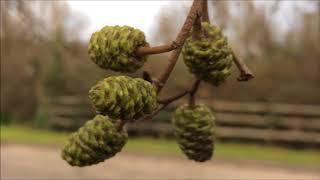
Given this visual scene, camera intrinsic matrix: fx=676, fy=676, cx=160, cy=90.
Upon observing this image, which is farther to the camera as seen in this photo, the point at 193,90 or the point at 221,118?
the point at 221,118

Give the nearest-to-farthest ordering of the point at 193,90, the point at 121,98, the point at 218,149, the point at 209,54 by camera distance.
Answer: the point at 121,98 → the point at 209,54 → the point at 193,90 → the point at 218,149

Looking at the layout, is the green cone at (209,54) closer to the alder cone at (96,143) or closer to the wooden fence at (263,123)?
the alder cone at (96,143)

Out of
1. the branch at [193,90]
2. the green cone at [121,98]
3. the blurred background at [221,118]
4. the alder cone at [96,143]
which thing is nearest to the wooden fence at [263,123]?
the blurred background at [221,118]

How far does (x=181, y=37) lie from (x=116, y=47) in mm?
61

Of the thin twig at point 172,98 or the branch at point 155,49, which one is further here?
the thin twig at point 172,98

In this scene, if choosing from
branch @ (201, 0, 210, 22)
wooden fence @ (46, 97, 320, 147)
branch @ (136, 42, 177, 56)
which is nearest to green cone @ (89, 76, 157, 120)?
branch @ (136, 42, 177, 56)

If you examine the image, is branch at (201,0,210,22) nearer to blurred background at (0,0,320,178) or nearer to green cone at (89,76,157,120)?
green cone at (89,76,157,120)

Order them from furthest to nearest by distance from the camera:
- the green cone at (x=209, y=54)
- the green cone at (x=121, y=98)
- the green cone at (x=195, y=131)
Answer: the green cone at (x=195, y=131) → the green cone at (x=209, y=54) → the green cone at (x=121, y=98)

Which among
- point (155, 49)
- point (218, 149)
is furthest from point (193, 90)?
point (218, 149)

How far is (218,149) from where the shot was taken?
967cm

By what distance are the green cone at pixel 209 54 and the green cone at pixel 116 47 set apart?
0.07 metres

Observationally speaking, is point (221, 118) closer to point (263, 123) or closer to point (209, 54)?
point (263, 123)

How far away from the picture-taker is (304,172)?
8008 mm

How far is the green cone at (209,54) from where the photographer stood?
0.67 metres
